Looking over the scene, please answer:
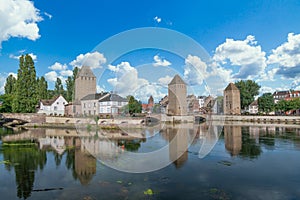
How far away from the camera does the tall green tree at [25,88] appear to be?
139 feet

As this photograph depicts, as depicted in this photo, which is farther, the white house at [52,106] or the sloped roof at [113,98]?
the white house at [52,106]

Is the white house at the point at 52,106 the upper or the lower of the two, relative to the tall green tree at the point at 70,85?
lower

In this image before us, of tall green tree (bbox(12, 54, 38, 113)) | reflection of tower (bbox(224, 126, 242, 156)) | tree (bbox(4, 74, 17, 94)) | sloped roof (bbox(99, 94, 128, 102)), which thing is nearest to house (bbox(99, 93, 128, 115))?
sloped roof (bbox(99, 94, 128, 102))

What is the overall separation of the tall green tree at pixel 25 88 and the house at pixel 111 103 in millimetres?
14045

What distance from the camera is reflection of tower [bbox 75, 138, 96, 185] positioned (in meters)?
10.6

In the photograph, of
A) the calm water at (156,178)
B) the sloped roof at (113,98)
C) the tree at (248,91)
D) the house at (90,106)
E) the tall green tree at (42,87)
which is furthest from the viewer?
the tree at (248,91)

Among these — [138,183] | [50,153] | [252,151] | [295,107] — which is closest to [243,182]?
[138,183]

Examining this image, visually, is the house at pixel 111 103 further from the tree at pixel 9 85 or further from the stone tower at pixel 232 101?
the stone tower at pixel 232 101

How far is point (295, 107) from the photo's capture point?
68.6 meters

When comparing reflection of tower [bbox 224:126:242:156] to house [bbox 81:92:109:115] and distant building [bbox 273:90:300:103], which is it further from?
distant building [bbox 273:90:300:103]

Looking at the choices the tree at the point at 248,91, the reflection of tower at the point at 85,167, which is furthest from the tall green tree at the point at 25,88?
Result: the tree at the point at 248,91

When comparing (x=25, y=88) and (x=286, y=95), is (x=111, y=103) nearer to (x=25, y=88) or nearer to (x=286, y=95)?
(x=25, y=88)

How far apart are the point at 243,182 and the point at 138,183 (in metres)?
4.94

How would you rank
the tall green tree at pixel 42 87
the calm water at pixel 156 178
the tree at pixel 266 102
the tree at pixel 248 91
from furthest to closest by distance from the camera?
1. the tree at pixel 248 91
2. the tree at pixel 266 102
3. the tall green tree at pixel 42 87
4. the calm water at pixel 156 178
